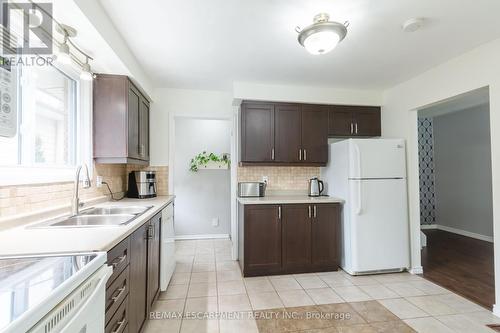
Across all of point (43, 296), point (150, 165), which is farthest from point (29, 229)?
point (150, 165)

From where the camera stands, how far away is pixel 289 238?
302cm

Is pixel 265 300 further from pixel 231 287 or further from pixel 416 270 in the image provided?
pixel 416 270

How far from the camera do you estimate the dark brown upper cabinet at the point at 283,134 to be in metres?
3.23

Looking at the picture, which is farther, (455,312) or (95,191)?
(95,191)

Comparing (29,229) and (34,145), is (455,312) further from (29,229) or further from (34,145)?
(34,145)

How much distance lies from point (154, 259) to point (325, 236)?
79.4 inches

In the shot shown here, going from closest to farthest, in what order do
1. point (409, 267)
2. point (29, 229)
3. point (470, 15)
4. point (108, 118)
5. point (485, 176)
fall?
point (29, 229) → point (470, 15) → point (108, 118) → point (409, 267) → point (485, 176)

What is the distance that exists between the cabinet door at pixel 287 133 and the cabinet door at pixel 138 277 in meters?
2.00

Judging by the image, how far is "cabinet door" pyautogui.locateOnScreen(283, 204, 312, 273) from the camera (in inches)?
118

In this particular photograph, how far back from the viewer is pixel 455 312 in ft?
7.10

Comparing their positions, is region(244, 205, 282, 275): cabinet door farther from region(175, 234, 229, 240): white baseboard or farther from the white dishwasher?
region(175, 234, 229, 240): white baseboard

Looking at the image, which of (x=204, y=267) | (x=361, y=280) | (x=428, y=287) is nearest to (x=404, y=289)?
(x=428, y=287)

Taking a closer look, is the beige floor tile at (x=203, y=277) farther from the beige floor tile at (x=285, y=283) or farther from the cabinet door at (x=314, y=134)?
the cabinet door at (x=314, y=134)

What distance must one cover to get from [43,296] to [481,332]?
2793 mm
